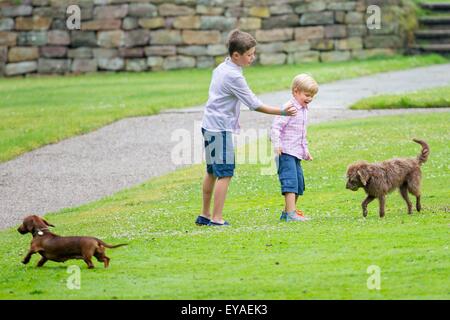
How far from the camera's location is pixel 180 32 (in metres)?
26.7

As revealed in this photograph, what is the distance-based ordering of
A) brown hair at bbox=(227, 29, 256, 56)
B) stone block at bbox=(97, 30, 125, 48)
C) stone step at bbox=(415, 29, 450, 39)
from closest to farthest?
brown hair at bbox=(227, 29, 256, 56), stone block at bbox=(97, 30, 125, 48), stone step at bbox=(415, 29, 450, 39)

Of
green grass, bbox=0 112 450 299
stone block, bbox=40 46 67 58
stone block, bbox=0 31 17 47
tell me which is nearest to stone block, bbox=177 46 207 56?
stone block, bbox=40 46 67 58

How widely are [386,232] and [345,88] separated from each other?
12.7 metres

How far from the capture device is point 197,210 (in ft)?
41.3

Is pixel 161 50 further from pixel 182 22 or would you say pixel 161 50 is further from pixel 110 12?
pixel 110 12

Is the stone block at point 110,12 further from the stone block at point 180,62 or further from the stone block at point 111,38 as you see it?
the stone block at point 180,62

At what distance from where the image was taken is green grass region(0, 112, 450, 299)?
27.5 ft

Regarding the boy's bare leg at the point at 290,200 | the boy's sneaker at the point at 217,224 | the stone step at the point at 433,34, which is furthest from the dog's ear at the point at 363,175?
the stone step at the point at 433,34

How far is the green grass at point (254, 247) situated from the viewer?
8.39 metres

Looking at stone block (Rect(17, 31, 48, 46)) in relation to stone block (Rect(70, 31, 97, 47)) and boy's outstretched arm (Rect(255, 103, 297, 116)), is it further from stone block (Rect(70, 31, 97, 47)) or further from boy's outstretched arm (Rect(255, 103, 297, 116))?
boy's outstretched arm (Rect(255, 103, 297, 116))

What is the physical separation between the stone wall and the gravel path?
386cm

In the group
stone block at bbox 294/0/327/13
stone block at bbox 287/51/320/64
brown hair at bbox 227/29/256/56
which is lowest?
stone block at bbox 287/51/320/64
